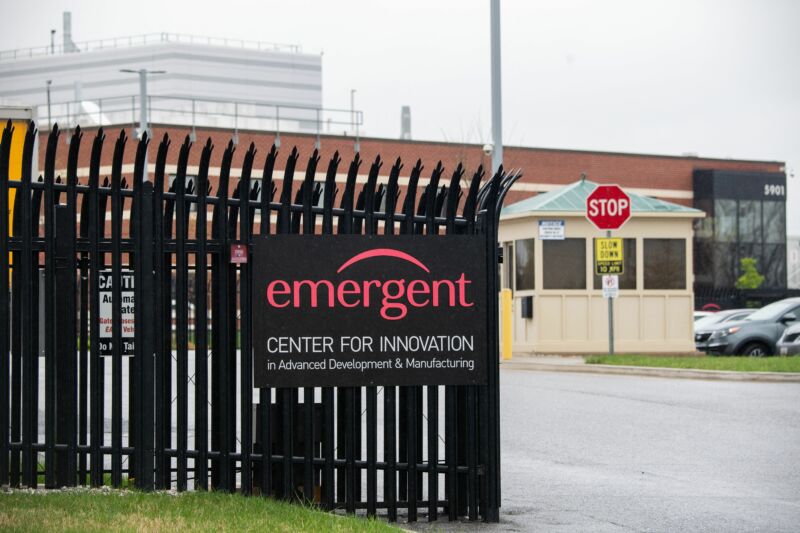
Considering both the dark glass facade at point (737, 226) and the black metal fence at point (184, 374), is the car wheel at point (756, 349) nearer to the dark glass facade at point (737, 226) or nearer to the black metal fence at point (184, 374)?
the black metal fence at point (184, 374)

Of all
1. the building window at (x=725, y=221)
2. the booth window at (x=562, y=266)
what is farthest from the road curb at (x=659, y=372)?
the building window at (x=725, y=221)

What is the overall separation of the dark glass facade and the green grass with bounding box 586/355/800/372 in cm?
4900

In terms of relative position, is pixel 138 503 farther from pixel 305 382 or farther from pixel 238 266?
pixel 238 266

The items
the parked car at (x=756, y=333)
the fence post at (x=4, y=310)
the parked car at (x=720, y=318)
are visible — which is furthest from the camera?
the parked car at (x=720, y=318)

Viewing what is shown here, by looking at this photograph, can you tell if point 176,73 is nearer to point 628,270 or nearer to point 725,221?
point 725,221

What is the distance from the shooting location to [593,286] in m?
30.0

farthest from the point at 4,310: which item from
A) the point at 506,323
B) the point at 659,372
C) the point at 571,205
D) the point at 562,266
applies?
the point at 571,205

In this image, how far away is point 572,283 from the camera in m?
30.0

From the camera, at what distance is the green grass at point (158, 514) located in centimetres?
718

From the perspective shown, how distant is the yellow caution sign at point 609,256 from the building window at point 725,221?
160 feet

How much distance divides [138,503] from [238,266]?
1.84 meters

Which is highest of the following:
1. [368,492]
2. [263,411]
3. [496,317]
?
[496,317]

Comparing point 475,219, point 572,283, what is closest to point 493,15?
point 572,283

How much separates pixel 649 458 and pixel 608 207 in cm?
1547
